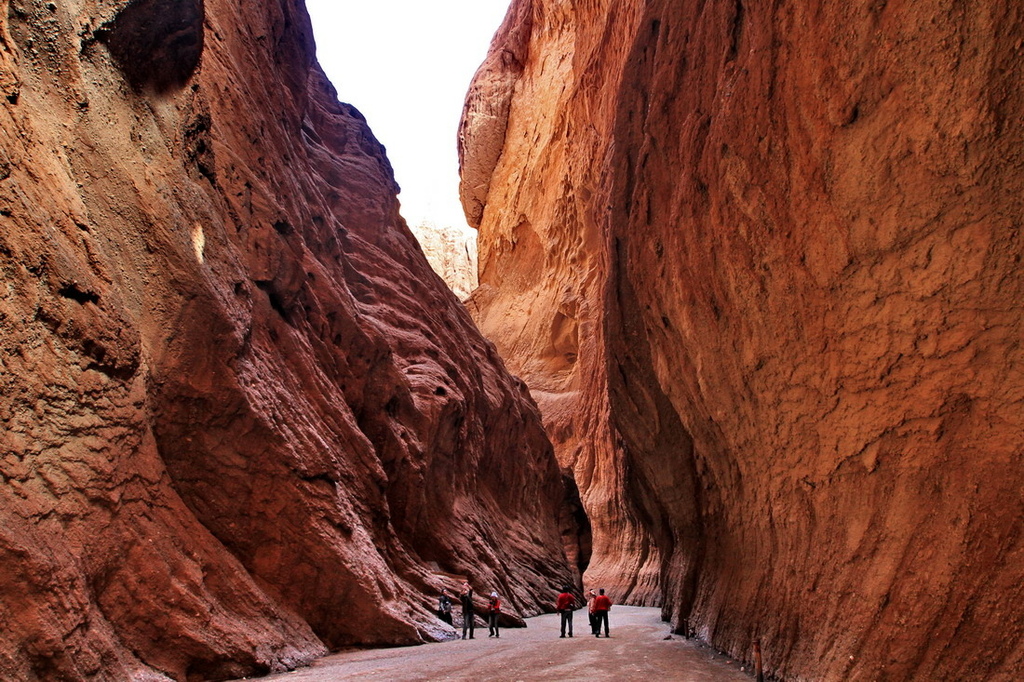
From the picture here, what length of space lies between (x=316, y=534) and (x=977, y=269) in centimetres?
797

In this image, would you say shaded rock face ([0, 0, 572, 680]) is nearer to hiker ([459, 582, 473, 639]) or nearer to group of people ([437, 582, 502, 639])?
group of people ([437, 582, 502, 639])

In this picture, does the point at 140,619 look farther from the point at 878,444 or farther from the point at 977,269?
the point at 977,269

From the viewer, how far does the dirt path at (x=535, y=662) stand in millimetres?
7520

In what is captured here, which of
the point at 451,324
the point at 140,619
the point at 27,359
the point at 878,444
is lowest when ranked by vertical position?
the point at 140,619

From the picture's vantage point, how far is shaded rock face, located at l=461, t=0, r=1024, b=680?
468 centimetres

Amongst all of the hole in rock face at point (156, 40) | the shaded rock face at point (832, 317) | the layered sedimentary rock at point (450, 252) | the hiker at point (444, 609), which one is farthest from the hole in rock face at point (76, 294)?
the layered sedimentary rock at point (450, 252)

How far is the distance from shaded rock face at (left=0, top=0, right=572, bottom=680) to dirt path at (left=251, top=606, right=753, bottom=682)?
26.8 inches

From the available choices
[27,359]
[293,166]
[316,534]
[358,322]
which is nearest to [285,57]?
[293,166]

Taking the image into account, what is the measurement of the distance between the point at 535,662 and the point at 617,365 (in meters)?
6.11

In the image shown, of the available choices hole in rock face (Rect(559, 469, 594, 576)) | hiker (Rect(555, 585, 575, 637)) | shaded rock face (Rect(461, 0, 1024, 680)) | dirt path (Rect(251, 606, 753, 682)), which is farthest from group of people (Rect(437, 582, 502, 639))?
hole in rock face (Rect(559, 469, 594, 576))

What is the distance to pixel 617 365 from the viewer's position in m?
13.7

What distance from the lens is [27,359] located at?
602 centimetres

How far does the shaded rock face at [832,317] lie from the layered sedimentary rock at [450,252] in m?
59.6

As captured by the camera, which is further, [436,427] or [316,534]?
[436,427]
